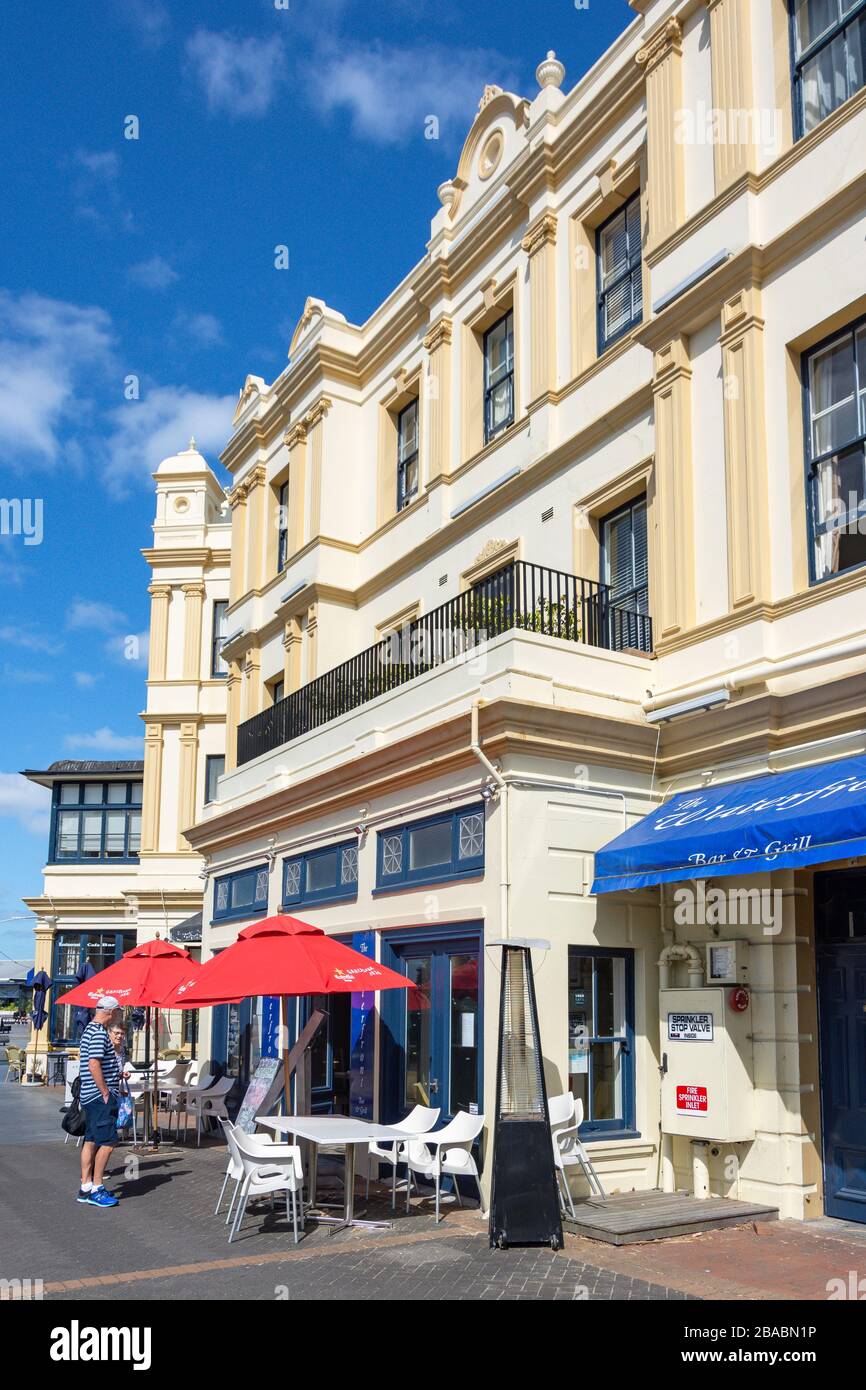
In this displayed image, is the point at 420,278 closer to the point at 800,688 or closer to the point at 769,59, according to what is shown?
the point at 769,59

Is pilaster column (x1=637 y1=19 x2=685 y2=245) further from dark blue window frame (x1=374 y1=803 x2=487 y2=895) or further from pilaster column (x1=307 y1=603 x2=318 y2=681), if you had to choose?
pilaster column (x1=307 y1=603 x2=318 y2=681)

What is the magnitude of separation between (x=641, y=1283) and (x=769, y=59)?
11.1 metres

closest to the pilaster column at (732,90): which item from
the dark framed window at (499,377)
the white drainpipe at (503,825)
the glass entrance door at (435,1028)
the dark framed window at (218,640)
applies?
the dark framed window at (499,377)

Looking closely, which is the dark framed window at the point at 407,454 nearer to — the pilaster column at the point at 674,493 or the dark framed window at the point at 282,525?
the dark framed window at the point at 282,525

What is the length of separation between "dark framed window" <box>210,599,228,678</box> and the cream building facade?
36mm

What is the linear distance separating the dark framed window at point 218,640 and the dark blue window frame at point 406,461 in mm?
12963

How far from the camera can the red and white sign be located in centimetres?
1105

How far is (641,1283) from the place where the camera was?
842 cm

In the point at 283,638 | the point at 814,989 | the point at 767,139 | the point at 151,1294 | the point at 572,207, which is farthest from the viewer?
the point at 283,638

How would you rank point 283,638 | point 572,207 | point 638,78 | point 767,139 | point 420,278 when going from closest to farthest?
point 767,139 → point 638,78 → point 572,207 → point 420,278 → point 283,638

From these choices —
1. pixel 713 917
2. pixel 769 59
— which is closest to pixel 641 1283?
pixel 713 917

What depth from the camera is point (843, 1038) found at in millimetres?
10602

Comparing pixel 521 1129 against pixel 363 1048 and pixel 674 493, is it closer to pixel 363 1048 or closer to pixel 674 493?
pixel 363 1048

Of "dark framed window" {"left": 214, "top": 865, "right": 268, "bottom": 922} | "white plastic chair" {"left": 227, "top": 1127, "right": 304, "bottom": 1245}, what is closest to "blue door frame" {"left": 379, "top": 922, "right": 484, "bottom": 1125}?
"white plastic chair" {"left": 227, "top": 1127, "right": 304, "bottom": 1245}
